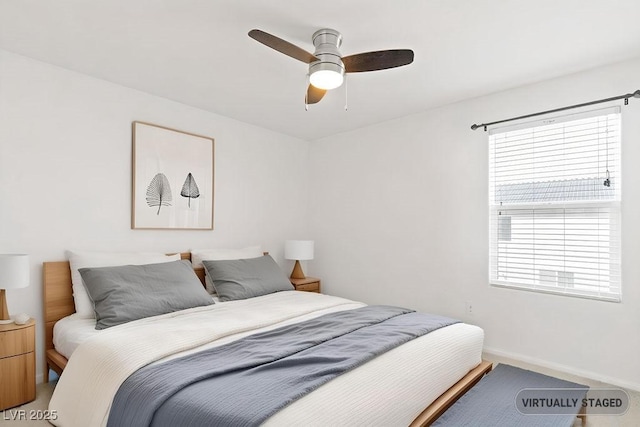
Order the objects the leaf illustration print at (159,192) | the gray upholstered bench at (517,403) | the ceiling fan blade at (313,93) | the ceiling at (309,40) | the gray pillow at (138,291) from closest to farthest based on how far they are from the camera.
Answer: the gray upholstered bench at (517,403) < the ceiling at (309,40) < the gray pillow at (138,291) < the ceiling fan blade at (313,93) < the leaf illustration print at (159,192)

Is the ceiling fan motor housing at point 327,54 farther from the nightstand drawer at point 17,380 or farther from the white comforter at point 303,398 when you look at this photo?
the nightstand drawer at point 17,380

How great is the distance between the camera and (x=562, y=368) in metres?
2.91

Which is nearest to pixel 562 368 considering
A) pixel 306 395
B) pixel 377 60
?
pixel 306 395

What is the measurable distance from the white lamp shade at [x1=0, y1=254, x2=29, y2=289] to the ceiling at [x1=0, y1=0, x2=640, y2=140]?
148 cm

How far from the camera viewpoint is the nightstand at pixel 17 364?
2.24 meters

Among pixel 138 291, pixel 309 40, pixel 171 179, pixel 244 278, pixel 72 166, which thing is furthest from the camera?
pixel 171 179

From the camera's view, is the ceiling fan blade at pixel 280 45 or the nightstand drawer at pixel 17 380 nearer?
the ceiling fan blade at pixel 280 45

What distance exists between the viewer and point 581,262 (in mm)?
2865

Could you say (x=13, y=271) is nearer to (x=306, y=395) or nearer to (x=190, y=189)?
(x=190, y=189)

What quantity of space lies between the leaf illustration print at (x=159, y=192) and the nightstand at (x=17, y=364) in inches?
53.3

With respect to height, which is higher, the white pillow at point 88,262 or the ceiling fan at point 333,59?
the ceiling fan at point 333,59

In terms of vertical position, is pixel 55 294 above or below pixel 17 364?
above

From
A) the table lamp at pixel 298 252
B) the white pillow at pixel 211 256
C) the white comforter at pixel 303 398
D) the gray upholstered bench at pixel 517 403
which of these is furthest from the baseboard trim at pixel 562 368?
the white pillow at pixel 211 256

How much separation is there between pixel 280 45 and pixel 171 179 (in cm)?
202
